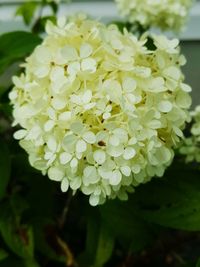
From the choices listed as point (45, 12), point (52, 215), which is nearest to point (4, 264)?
point (52, 215)

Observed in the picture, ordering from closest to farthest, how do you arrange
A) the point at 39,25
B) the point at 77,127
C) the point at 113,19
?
the point at 77,127, the point at 39,25, the point at 113,19

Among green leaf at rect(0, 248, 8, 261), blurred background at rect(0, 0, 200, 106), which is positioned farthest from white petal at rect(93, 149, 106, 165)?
blurred background at rect(0, 0, 200, 106)

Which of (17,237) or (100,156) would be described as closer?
(100,156)

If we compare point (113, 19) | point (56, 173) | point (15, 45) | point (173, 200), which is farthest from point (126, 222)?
point (113, 19)

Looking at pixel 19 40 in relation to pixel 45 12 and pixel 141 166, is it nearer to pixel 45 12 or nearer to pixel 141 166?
pixel 141 166

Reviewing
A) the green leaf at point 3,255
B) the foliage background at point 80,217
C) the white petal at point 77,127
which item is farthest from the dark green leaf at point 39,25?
the white petal at point 77,127

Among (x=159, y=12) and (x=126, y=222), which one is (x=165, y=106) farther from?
(x=159, y=12)

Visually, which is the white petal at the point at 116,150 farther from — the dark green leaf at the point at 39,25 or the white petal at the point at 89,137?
the dark green leaf at the point at 39,25
